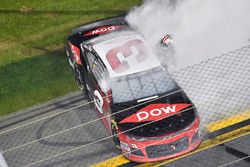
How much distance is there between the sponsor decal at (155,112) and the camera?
668 cm

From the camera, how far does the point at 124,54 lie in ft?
25.1

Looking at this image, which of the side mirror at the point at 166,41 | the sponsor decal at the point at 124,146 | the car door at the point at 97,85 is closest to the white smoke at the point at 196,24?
the side mirror at the point at 166,41

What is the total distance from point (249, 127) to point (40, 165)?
3.38 metres

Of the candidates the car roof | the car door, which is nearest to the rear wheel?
the car door

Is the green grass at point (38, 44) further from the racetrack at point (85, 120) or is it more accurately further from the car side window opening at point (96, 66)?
the car side window opening at point (96, 66)

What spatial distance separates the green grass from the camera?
9086 mm

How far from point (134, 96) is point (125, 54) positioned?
2.96 ft

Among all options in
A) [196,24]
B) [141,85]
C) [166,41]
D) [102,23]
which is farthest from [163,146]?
[196,24]

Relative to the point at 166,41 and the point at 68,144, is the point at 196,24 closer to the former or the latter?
the point at 166,41

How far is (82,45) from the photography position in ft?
28.1

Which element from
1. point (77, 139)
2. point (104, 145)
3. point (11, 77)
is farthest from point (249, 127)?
point (11, 77)

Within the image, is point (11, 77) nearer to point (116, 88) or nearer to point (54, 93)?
point (54, 93)

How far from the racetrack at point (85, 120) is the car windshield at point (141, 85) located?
701 mm

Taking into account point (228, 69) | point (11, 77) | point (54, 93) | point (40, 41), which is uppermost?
point (40, 41)
